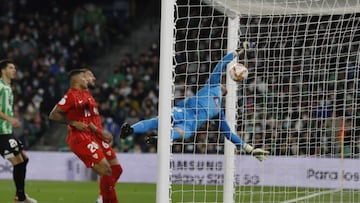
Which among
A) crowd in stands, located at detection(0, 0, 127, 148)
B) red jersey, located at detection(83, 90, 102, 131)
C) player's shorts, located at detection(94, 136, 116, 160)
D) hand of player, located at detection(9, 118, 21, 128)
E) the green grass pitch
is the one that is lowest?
the green grass pitch

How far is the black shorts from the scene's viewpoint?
12164 millimetres

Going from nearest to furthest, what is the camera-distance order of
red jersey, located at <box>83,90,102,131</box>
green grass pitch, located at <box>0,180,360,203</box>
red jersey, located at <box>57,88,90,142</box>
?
red jersey, located at <box>57,88,90,142</box>, red jersey, located at <box>83,90,102,131</box>, green grass pitch, located at <box>0,180,360,203</box>

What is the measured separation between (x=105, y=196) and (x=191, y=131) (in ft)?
5.10

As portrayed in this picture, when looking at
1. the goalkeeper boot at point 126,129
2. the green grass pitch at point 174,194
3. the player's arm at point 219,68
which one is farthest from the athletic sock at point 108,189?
the player's arm at point 219,68

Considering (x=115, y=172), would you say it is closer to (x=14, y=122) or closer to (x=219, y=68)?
(x=14, y=122)

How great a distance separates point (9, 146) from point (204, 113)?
3096 mm

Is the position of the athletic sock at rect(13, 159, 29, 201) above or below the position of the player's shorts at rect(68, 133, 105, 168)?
below

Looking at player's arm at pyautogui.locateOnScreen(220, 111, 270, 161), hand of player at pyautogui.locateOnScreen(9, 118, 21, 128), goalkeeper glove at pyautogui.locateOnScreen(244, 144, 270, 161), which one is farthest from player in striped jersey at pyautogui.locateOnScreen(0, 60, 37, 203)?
goalkeeper glove at pyautogui.locateOnScreen(244, 144, 270, 161)

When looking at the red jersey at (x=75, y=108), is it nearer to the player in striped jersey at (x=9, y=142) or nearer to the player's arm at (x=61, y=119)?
the player's arm at (x=61, y=119)

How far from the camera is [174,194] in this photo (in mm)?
14898

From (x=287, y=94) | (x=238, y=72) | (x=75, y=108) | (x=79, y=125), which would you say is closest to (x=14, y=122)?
(x=75, y=108)

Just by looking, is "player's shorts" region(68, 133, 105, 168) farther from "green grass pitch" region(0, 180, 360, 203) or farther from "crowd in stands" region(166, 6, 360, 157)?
"green grass pitch" region(0, 180, 360, 203)

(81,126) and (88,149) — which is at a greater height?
(81,126)

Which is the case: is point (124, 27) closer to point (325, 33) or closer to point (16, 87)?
point (16, 87)
